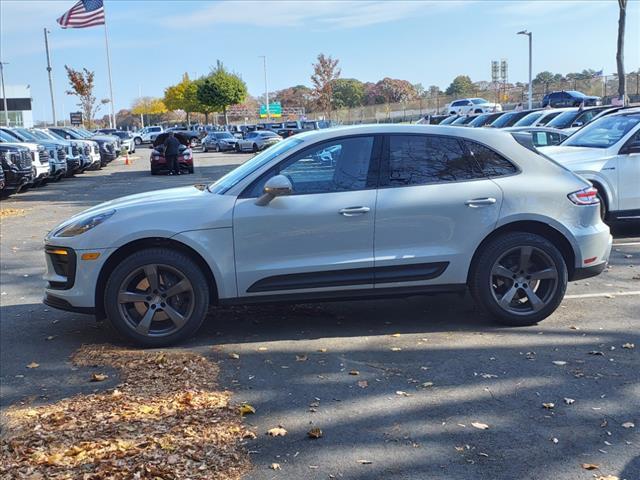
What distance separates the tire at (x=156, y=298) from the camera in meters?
5.41

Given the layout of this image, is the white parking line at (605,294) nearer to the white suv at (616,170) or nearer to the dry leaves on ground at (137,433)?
the white suv at (616,170)

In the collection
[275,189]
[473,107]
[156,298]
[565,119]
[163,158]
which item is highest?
[473,107]

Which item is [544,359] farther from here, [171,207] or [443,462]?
[171,207]

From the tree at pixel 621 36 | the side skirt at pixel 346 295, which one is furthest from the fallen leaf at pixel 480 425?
the tree at pixel 621 36

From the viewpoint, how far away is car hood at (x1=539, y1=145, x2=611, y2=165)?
9.62m

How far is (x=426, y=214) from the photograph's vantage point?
5621 mm

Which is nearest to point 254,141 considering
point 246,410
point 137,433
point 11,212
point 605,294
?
point 11,212

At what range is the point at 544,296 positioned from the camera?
231 inches

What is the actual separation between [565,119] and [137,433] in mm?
19434

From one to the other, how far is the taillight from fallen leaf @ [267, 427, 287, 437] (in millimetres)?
3356

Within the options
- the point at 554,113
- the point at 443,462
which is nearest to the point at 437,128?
the point at 443,462

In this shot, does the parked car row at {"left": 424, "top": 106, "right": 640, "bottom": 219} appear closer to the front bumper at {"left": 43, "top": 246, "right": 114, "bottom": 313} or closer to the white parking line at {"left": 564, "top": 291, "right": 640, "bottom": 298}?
the white parking line at {"left": 564, "top": 291, "right": 640, "bottom": 298}

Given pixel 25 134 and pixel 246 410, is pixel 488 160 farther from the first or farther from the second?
pixel 25 134

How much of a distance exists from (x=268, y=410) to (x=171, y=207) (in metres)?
2.05
